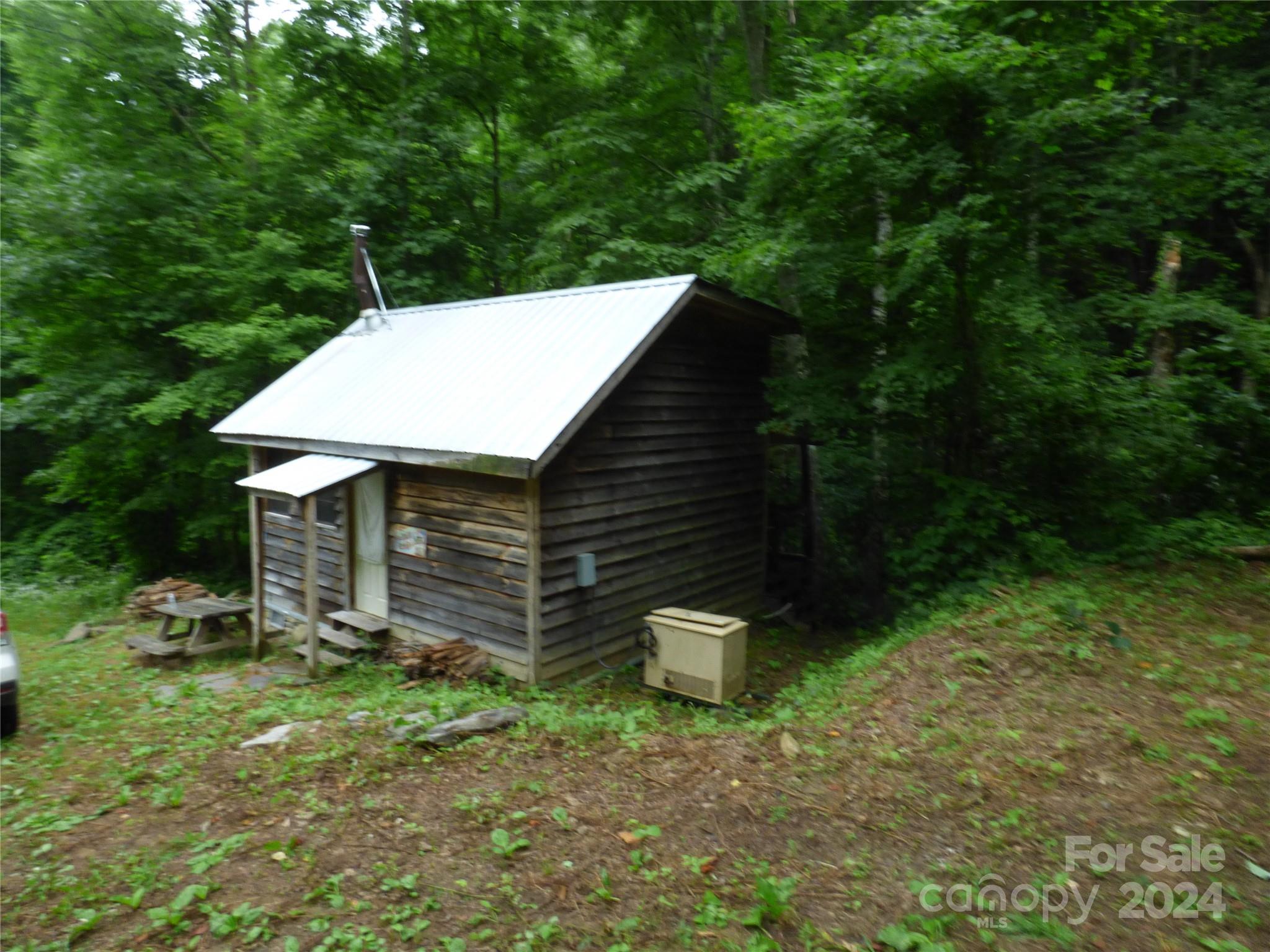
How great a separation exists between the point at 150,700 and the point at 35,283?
866 cm

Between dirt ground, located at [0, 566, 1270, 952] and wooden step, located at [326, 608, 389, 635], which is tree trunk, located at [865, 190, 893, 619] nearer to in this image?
dirt ground, located at [0, 566, 1270, 952]

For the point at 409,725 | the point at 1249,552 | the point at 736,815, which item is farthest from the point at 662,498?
the point at 1249,552

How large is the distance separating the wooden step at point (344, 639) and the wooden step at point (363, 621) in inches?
5.1

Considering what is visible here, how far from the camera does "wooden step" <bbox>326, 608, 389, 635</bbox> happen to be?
8.95m

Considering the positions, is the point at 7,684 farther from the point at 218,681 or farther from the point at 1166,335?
the point at 1166,335

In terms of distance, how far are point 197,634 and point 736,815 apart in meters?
7.86

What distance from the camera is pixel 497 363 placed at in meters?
8.91

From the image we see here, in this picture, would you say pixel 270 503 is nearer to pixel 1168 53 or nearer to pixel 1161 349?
pixel 1161 349

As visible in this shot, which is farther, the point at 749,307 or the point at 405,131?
the point at 405,131

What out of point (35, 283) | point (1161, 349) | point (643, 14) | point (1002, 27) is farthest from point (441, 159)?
point (1161, 349)

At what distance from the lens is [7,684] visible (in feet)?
20.8

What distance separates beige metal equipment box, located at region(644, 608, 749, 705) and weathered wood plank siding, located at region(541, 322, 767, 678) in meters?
0.78

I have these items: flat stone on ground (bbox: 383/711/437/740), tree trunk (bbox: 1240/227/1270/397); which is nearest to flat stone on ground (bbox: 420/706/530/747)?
flat stone on ground (bbox: 383/711/437/740)

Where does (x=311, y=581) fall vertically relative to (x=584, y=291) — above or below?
below
